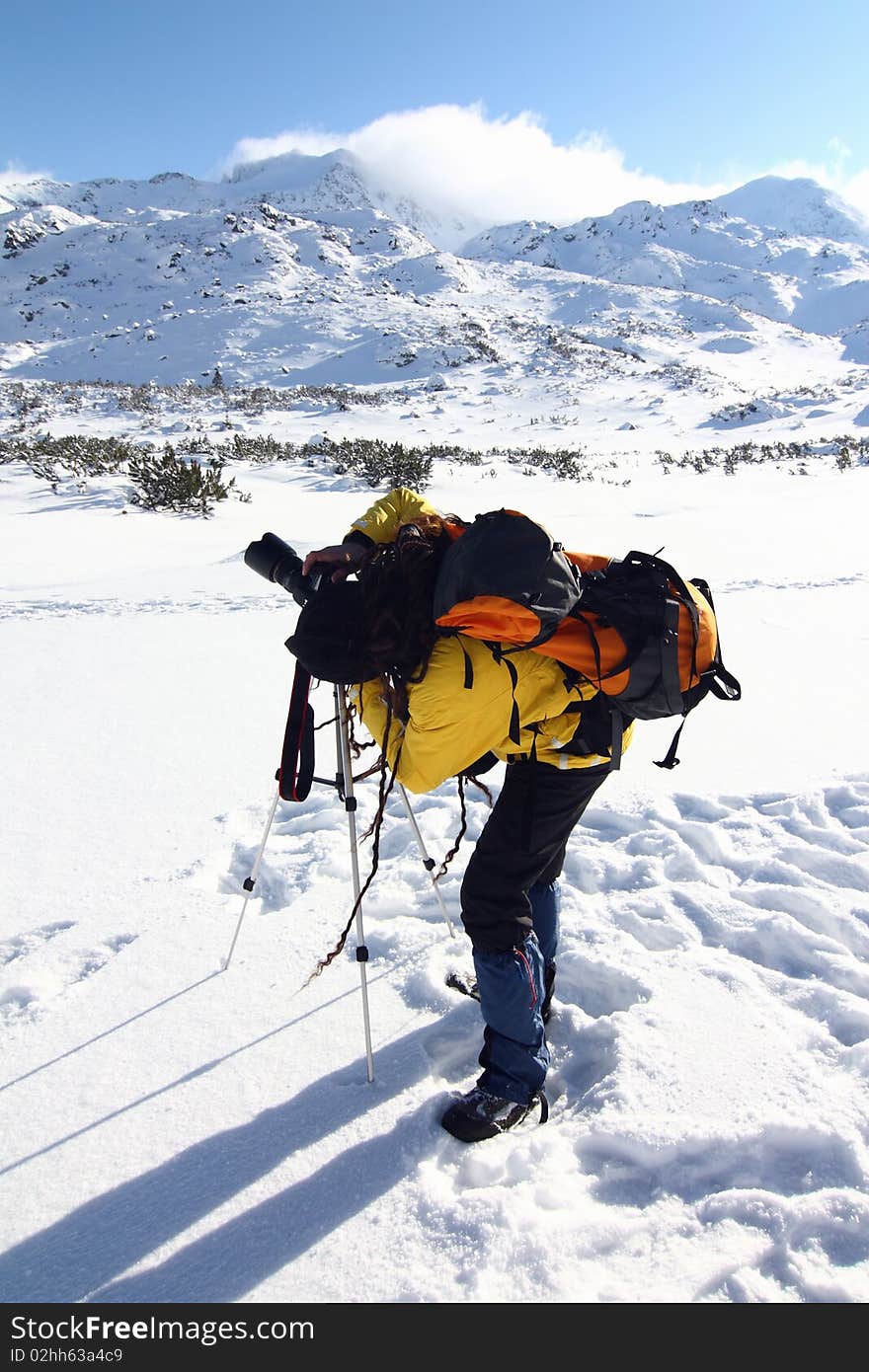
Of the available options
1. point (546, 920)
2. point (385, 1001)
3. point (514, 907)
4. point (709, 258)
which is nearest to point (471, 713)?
point (514, 907)

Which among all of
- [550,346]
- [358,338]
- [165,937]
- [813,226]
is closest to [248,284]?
[358,338]

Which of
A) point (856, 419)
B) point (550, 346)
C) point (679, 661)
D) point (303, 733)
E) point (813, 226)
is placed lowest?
point (303, 733)

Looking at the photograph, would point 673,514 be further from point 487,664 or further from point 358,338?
point 358,338

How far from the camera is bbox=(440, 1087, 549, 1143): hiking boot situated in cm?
206

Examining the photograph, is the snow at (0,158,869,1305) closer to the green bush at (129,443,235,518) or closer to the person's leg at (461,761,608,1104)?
the person's leg at (461,761,608,1104)

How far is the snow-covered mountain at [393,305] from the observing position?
40375 millimetres

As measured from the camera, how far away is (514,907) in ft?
6.75

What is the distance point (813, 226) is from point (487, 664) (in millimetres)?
191737

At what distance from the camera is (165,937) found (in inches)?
110

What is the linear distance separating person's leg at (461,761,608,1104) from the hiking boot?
25mm

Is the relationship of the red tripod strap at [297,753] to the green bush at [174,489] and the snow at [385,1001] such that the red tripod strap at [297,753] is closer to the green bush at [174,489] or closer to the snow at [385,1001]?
the snow at [385,1001]

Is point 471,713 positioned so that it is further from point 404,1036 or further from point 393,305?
point 393,305

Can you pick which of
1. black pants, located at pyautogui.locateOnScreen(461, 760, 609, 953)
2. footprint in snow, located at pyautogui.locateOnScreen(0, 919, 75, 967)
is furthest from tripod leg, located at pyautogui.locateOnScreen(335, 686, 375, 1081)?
footprint in snow, located at pyautogui.locateOnScreen(0, 919, 75, 967)

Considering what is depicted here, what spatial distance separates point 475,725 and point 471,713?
42 mm
